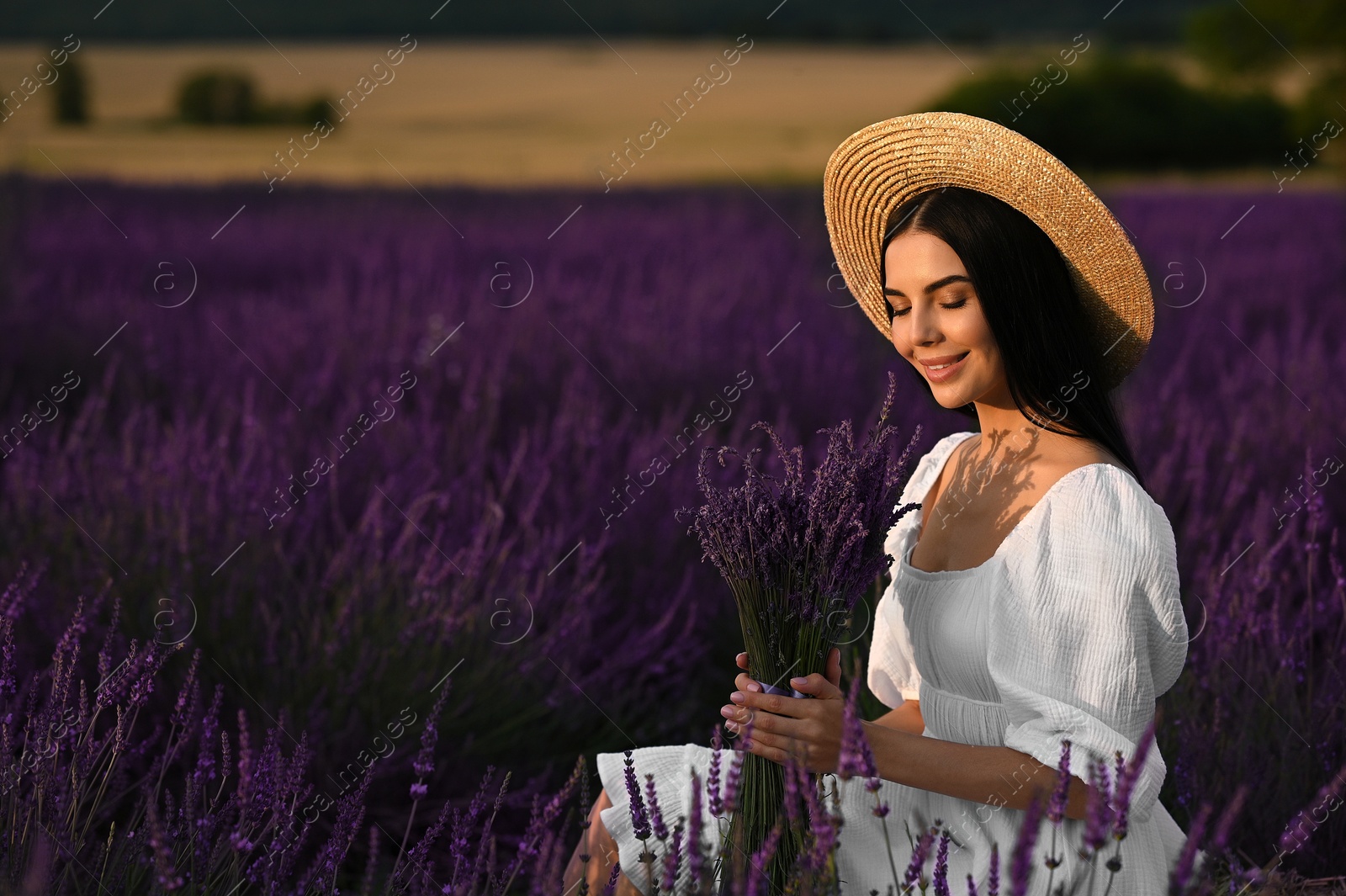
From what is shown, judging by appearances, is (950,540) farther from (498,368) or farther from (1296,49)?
(1296,49)

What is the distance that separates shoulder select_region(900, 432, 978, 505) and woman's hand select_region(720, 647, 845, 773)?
47 cm

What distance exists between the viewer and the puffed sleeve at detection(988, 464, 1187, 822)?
133 centimetres

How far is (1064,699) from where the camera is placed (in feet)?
4.44

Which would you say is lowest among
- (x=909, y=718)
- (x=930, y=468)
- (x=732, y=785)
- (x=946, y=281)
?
(x=732, y=785)

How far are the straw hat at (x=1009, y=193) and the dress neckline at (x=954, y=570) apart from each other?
23 centimetres

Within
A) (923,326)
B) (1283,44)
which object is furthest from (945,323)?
(1283,44)

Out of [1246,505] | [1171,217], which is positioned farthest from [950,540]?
[1171,217]

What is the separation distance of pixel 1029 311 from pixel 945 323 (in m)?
0.11

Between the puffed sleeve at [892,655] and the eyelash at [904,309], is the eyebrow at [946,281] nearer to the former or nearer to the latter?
the eyelash at [904,309]

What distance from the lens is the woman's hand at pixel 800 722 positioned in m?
1.33

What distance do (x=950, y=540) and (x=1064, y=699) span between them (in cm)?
31

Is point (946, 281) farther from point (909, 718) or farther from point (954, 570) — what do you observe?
point (909, 718)

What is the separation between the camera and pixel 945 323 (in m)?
1.56

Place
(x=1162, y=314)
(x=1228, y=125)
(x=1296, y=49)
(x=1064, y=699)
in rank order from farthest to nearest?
(x=1228, y=125), (x=1296, y=49), (x=1162, y=314), (x=1064, y=699)
